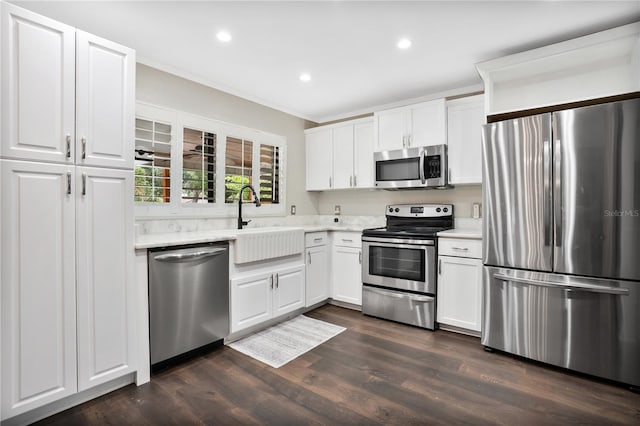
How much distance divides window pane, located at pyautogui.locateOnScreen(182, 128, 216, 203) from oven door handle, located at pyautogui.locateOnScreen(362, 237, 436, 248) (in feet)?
5.71

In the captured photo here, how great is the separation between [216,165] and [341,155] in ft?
5.32

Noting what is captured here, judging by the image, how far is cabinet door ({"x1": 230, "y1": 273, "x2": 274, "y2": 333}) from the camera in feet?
9.05

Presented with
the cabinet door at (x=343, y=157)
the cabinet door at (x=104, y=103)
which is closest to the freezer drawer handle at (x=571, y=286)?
the cabinet door at (x=343, y=157)

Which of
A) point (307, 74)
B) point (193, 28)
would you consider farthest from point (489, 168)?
point (193, 28)

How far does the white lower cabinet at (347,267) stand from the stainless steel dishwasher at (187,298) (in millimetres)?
1497

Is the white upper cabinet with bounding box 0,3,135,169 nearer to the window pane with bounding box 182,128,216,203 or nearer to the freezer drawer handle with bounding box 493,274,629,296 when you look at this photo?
the window pane with bounding box 182,128,216,203

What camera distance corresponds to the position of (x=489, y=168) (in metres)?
2.62

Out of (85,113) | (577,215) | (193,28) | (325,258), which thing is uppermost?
(193,28)

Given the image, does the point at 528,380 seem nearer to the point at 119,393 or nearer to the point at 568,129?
the point at 568,129

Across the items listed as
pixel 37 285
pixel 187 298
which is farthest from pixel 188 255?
pixel 37 285

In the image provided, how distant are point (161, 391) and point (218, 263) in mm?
942

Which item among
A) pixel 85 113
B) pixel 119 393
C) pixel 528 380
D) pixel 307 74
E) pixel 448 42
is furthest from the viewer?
pixel 307 74

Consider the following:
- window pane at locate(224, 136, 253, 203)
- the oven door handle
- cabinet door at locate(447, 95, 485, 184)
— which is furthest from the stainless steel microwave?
window pane at locate(224, 136, 253, 203)

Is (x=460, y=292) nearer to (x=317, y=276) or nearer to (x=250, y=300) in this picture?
(x=317, y=276)
